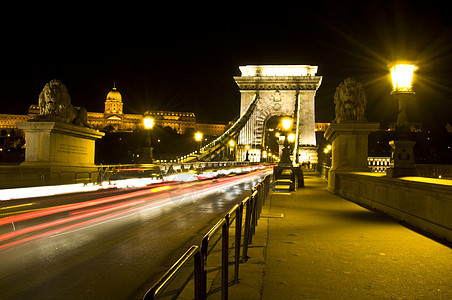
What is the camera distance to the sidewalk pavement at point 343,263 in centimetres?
415

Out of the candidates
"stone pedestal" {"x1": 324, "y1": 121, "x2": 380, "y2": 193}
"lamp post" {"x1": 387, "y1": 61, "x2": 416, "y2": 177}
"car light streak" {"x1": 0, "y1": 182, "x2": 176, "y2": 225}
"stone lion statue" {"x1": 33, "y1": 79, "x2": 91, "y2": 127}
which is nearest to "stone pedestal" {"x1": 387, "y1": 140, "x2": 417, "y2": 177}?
"lamp post" {"x1": 387, "y1": 61, "x2": 416, "y2": 177}

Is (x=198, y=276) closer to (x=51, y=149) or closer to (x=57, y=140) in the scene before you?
(x=51, y=149)

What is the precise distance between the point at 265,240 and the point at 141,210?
5572 mm

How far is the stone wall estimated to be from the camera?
6.42m

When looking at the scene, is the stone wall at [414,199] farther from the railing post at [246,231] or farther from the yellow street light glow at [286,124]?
the yellow street light glow at [286,124]

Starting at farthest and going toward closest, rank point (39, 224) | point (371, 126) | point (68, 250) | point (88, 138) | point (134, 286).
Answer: point (88, 138), point (371, 126), point (39, 224), point (68, 250), point (134, 286)

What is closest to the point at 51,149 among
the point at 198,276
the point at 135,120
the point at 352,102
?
the point at 352,102

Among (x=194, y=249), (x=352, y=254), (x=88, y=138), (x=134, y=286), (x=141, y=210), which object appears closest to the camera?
(x=194, y=249)

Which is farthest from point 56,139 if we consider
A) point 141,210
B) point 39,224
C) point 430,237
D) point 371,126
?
point 430,237

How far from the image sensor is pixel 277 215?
976 centimetres

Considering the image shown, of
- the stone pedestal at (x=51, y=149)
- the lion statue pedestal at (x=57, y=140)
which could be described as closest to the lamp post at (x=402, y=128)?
the lion statue pedestal at (x=57, y=140)

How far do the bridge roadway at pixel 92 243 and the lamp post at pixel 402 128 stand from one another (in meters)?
4.24

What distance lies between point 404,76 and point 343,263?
5246 mm

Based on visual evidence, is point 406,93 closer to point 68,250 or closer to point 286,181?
point 68,250
